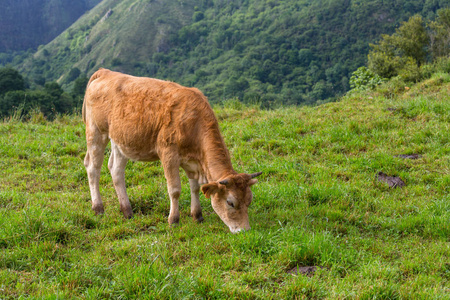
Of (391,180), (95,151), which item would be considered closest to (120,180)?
(95,151)

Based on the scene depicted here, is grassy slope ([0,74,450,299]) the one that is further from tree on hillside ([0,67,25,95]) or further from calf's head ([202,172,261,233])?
tree on hillside ([0,67,25,95])

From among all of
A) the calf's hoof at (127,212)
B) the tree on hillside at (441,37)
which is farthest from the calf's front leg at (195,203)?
the tree on hillside at (441,37)

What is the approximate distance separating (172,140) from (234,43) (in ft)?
395

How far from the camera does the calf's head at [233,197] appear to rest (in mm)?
5055

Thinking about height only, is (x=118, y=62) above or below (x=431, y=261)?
below

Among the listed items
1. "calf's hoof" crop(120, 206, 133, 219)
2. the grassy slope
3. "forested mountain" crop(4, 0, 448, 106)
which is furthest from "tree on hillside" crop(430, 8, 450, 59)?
"calf's hoof" crop(120, 206, 133, 219)

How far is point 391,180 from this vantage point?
23.5 ft

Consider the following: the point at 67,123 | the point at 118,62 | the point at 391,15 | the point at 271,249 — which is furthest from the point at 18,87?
the point at 391,15

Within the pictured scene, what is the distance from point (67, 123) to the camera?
12195 millimetres

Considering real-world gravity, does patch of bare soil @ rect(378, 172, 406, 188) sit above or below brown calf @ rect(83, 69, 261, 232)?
below

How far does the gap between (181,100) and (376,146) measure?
16.6 feet

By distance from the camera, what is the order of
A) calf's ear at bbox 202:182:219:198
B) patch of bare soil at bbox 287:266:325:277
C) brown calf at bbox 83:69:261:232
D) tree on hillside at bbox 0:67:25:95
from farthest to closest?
tree on hillside at bbox 0:67:25:95, brown calf at bbox 83:69:261:232, calf's ear at bbox 202:182:219:198, patch of bare soil at bbox 287:266:325:277

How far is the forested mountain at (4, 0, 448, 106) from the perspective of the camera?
85500 millimetres

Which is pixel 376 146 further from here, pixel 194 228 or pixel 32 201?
pixel 32 201
